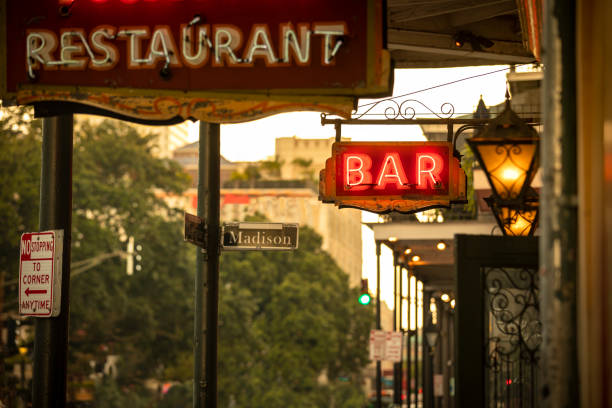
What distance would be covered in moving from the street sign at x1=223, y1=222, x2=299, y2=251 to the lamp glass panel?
18.4 feet

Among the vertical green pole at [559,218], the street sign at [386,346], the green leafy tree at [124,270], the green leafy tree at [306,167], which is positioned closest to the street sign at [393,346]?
the street sign at [386,346]

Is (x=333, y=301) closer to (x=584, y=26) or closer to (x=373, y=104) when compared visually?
(x=373, y=104)

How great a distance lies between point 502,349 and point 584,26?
3317 mm

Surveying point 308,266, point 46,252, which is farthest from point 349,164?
point 308,266

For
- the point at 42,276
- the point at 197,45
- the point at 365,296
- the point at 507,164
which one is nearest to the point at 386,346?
the point at 365,296

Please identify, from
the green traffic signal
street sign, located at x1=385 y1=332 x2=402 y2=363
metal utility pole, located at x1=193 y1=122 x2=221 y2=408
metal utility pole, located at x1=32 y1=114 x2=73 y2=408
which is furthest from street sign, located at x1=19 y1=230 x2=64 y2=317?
street sign, located at x1=385 y1=332 x2=402 y2=363

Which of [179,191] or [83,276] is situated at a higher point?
[179,191]

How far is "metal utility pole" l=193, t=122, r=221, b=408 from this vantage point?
13070mm

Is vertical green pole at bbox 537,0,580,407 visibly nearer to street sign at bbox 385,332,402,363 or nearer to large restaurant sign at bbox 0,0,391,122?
large restaurant sign at bbox 0,0,391,122

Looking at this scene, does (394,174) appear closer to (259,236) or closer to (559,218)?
(259,236)

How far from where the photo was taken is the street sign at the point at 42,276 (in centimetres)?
873

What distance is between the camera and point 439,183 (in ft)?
44.2

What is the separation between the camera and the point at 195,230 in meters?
12.7

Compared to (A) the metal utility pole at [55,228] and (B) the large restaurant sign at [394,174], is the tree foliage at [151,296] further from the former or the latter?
(A) the metal utility pole at [55,228]
